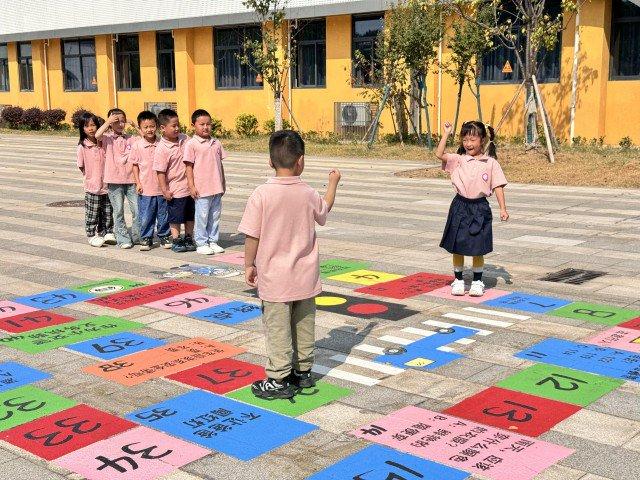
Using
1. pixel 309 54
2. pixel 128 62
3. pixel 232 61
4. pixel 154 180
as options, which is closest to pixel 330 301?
pixel 154 180

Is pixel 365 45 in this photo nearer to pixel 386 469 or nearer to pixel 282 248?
pixel 282 248

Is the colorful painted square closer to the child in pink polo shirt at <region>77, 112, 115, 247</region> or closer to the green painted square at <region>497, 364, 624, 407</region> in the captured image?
A: the green painted square at <region>497, 364, 624, 407</region>

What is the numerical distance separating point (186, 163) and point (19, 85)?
35813mm

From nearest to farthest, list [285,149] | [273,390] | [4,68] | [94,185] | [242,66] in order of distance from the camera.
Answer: [285,149] < [273,390] < [94,185] < [242,66] < [4,68]

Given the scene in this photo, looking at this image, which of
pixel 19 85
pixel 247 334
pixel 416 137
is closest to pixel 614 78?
pixel 416 137

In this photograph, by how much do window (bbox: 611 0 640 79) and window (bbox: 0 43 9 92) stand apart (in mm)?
31414

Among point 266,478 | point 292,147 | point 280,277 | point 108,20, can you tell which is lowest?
point 266,478

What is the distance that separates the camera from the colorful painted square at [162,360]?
5.77m

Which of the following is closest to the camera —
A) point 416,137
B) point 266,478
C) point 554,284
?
point 266,478

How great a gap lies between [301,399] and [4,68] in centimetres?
4275

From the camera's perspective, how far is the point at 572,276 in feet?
28.6

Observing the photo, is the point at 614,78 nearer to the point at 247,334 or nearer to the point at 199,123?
the point at 199,123

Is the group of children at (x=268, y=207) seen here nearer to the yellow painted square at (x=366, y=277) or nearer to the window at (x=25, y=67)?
the yellow painted square at (x=366, y=277)

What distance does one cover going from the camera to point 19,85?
42250mm
